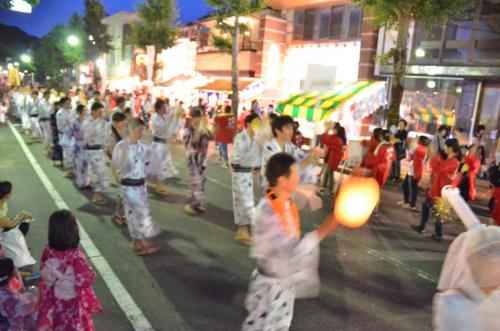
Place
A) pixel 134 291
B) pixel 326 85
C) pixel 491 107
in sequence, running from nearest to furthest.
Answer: pixel 134 291, pixel 326 85, pixel 491 107

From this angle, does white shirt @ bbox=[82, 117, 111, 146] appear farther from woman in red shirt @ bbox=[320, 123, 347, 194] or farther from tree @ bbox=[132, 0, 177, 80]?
Result: tree @ bbox=[132, 0, 177, 80]

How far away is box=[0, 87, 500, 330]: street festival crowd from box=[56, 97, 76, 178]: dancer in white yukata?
0.03 meters

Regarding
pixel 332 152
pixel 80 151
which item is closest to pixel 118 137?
pixel 80 151

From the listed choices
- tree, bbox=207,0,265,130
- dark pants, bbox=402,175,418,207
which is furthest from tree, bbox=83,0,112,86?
dark pants, bbox=402,175,418,207

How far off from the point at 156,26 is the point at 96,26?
13.6m

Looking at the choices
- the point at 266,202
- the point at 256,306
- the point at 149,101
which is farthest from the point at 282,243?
the point at 149,101

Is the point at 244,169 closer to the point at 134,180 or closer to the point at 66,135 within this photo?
the point at 134,180

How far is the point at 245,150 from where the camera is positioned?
19.7 feet

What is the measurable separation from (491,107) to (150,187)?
11.5 m

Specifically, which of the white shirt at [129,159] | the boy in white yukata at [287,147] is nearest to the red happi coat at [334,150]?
the boy in white yukata at [287,147]

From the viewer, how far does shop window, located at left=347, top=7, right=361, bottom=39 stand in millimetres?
17422

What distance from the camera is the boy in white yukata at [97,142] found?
7914 mm

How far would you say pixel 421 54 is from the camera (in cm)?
1547

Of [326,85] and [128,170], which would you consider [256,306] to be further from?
[326,85]
